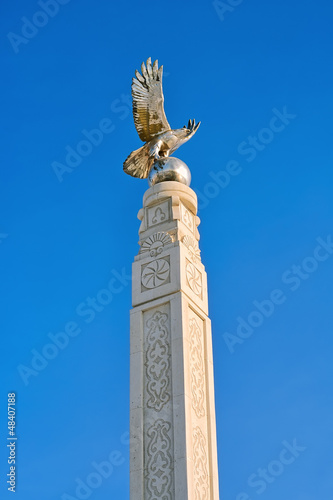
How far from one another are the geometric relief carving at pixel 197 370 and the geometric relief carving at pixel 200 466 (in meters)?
0.38

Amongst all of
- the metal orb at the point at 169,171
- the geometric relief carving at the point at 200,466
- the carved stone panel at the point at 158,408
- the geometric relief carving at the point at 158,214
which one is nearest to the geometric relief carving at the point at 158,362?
the carved stone panel at the point at 158,408

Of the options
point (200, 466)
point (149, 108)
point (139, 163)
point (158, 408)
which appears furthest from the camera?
point (149, 108)

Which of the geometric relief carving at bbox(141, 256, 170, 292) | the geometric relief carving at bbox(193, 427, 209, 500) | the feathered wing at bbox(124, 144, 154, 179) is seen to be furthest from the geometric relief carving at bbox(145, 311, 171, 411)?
the feathered wing at bbox(124, 144, 154, 179)

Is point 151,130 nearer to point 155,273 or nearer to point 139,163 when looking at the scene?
point 139,163

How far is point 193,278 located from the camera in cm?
1407

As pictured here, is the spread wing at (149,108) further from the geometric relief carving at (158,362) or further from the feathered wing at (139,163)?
the geometric relief carving at (158,362)

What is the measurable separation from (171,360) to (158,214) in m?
2.85

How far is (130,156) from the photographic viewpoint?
51.7 ft

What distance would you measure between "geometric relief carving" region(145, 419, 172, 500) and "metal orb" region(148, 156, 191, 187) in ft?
14.7

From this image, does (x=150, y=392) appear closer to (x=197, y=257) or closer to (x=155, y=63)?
(x=197, y=257)

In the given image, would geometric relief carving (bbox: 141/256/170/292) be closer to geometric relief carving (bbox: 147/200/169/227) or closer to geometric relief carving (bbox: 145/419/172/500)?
geometric relief carving (bbox: 147/200/169/227)

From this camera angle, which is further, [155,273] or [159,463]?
[155,273]

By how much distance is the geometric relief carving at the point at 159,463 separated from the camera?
1205cm

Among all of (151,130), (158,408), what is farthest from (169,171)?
(158,408)
